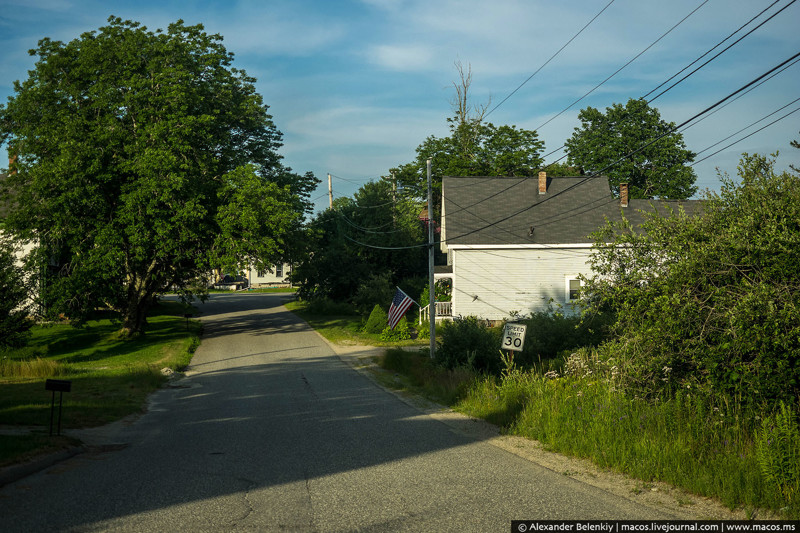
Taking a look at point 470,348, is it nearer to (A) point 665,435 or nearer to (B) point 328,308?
(A) point 665,435

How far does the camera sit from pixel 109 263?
28328mm

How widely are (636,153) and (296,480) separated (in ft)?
176

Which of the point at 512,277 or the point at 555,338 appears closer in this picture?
the point at 555,338

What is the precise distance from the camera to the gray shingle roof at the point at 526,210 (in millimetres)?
34875

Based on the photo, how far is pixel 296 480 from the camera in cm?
818

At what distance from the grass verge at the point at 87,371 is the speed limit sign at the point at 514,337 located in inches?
349

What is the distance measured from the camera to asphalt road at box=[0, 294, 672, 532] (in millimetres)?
6551

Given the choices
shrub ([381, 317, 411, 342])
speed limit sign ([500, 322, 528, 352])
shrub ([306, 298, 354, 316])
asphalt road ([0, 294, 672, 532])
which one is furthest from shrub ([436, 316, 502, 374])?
shrub ([306, 298, 354, 316])

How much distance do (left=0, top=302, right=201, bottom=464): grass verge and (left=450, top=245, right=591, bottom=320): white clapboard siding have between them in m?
14.0

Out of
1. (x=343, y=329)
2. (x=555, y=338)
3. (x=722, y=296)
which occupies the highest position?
(x=722, y=296)

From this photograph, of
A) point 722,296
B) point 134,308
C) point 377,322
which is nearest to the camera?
point 722,296

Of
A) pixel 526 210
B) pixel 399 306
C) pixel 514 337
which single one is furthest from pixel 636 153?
pixel 514 337

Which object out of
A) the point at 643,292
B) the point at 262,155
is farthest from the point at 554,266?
the point at 643,292

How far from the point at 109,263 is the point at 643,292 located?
2409 centimetres
